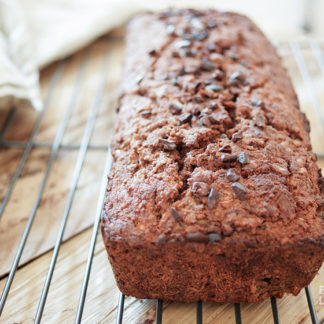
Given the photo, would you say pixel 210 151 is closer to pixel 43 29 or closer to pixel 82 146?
pixel 82 146

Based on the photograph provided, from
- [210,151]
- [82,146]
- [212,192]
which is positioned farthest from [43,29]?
[212,192]

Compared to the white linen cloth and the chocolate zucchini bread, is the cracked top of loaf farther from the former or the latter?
the white linen cloth

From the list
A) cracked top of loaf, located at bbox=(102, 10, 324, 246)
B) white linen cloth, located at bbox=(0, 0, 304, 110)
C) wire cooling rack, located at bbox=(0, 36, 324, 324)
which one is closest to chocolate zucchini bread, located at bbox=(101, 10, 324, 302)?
cracked top of loaf, located at bbox=(102, 10, 324, 246)

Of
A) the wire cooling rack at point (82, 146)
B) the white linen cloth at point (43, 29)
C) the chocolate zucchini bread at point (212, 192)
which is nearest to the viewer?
the chocolate zucchini bread at point (212, 192)

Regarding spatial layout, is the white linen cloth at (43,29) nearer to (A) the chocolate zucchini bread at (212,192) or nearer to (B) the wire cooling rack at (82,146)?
(B) the wire cooling rack at (82,146)

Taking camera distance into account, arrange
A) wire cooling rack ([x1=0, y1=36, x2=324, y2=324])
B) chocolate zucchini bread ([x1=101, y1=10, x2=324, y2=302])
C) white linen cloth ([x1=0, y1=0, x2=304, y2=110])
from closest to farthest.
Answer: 1. chocolate zucchini bread ([x1=101, y1=10, x2=324, y2=302])
2. wire cooling rack ([x1=0, y1=36, x2=324, y2=324])
3. white linen cloth ([x1=0, y1=0, x2=304, y2=110])

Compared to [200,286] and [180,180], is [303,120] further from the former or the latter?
[200,286]

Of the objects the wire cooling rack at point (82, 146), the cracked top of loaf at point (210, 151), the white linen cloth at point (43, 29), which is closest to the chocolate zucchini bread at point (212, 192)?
the cracked top of loaf at point (210, 151)
